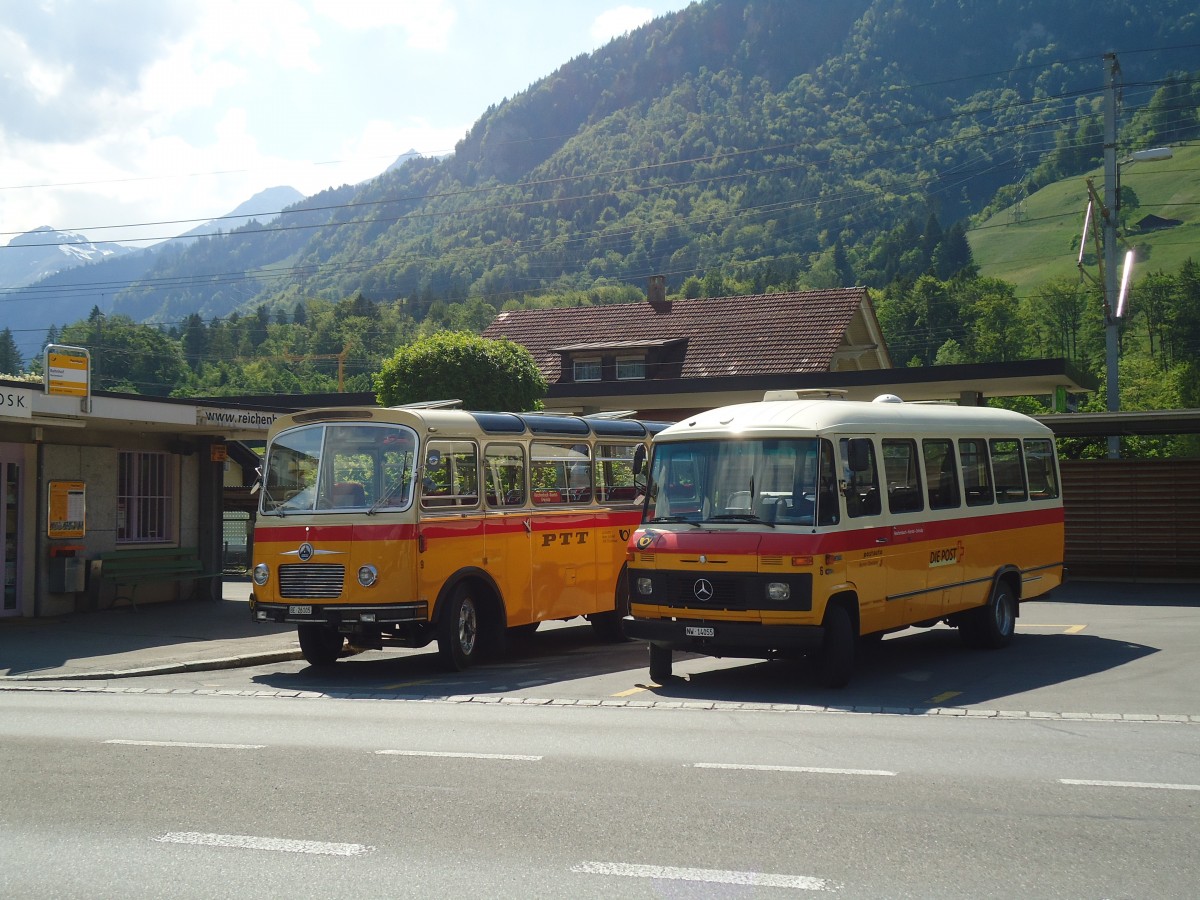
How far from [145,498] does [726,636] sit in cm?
1320

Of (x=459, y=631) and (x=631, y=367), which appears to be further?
(x=631, y=367)

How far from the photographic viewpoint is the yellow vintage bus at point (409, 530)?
14.0 m

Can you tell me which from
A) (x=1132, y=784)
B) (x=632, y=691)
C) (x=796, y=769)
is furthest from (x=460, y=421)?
(x=1132, y=784)

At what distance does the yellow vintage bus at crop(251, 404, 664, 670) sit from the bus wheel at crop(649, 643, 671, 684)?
2.29 m

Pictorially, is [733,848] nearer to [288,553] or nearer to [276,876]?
[276,876]

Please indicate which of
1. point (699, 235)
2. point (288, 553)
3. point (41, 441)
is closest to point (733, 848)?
point (288, 553)

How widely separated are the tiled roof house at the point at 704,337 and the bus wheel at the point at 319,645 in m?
31.2

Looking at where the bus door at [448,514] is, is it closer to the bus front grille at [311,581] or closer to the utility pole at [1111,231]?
the bus front grille at [311,581]

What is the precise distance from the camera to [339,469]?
1454 centimetres

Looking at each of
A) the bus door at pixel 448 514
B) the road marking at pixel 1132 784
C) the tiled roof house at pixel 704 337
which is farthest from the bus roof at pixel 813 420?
the tiled roof house at pixel 704 337

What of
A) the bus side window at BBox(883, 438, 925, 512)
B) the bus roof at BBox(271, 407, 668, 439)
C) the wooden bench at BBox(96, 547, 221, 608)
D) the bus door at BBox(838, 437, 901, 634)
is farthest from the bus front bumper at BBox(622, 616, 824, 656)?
the wooden bench at BBox(96, 547, 221, 608)

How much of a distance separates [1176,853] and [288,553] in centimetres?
996

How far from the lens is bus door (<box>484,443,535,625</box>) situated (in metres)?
15.2

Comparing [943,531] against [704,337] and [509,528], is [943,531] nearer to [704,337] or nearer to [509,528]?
[509,528]
